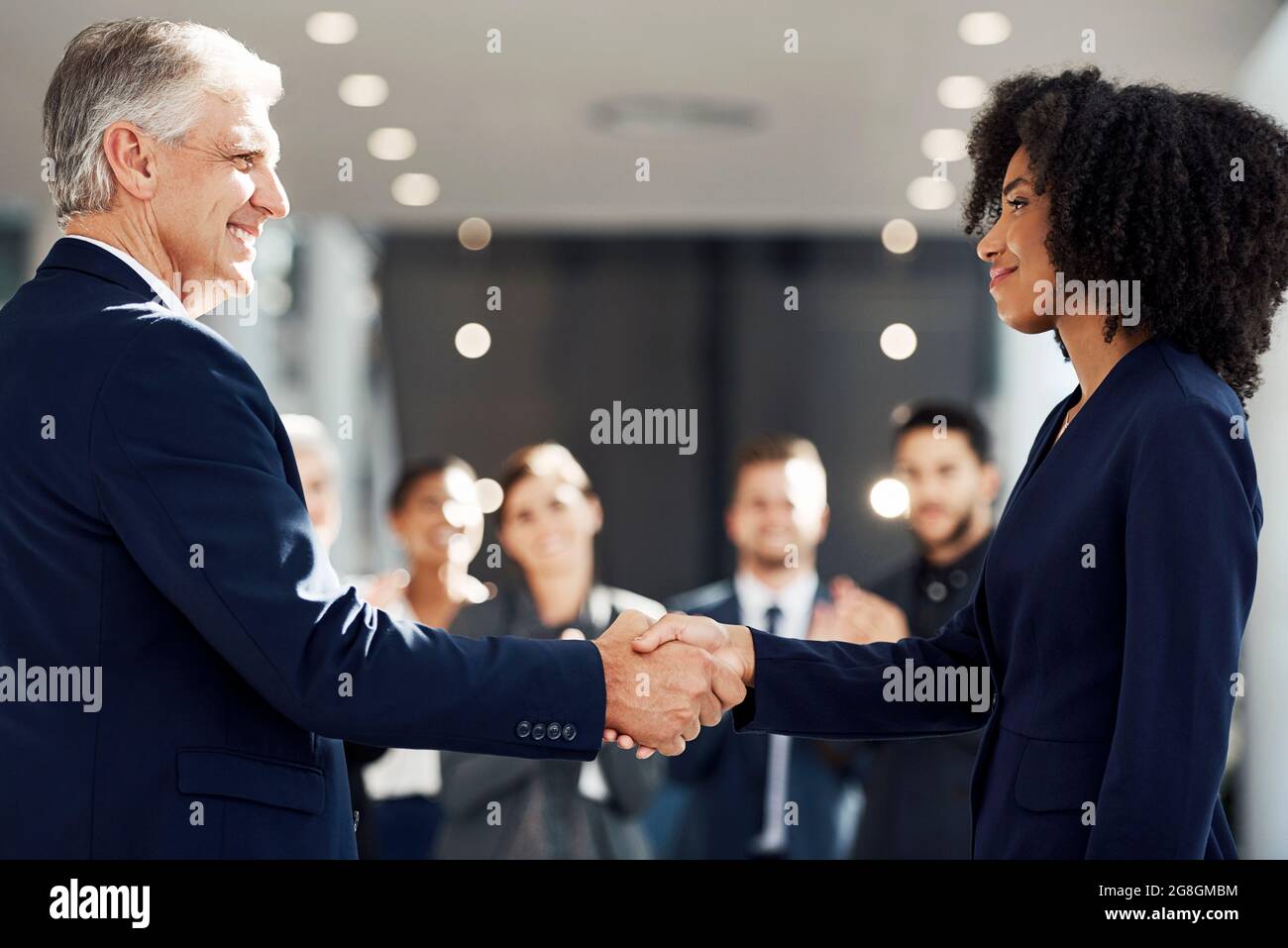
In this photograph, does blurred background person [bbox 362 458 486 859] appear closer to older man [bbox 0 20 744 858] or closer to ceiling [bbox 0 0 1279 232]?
ceiling [bbox 0 0 1279 232]

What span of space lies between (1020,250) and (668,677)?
29.0 inches

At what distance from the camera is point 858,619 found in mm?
3619

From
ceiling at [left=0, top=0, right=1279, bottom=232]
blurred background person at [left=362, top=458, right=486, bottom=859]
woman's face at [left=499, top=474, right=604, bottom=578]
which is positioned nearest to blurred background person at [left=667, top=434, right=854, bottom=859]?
woman's face at [left=499, top=474, right=604, bottom=578]

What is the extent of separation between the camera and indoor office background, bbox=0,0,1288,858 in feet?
14.0

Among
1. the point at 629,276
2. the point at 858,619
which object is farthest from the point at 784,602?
the point at 629,276

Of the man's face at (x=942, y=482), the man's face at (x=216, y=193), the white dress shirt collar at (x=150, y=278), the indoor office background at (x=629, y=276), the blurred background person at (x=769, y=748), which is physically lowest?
the blurred background person at (x=769, y=748)

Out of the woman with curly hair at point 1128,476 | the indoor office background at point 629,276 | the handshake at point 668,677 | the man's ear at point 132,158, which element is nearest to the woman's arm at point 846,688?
the handshake at point 668,677

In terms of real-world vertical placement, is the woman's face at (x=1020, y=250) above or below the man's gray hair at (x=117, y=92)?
below

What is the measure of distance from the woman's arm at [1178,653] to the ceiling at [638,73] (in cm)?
227

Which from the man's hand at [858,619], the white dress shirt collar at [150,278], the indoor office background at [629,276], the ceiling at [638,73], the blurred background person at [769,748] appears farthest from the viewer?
the indoor office background at [629,276]

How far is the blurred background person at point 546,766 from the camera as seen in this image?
3.01 metres

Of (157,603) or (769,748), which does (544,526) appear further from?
(157,603)

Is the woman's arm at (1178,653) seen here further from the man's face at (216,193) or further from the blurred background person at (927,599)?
the blurred background person at (927,599)

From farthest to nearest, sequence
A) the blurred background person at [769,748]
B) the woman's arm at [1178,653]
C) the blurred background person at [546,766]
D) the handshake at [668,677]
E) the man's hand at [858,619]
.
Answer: the man's hand at [858,619] < the blurred background person at [769,748] < the blurred background person at [546,766] < the handshake at [668,677] < the woman's arm at [1178,653]
